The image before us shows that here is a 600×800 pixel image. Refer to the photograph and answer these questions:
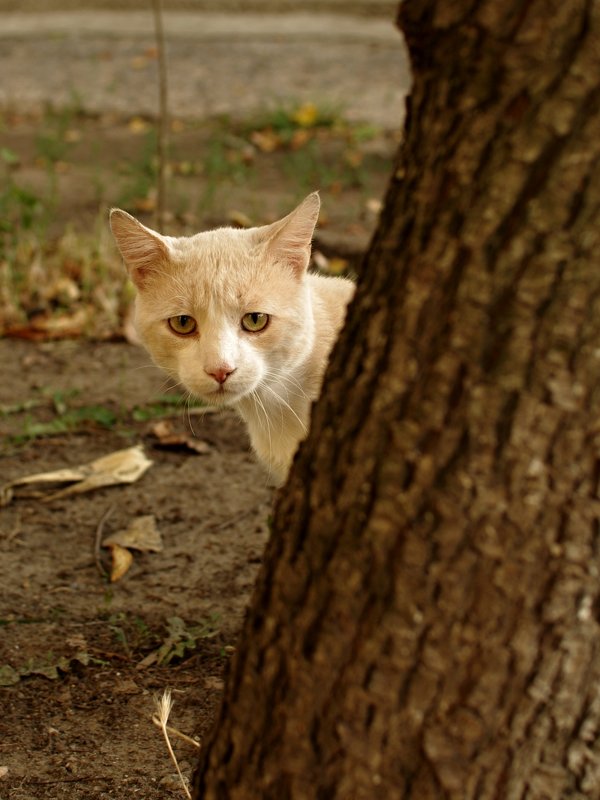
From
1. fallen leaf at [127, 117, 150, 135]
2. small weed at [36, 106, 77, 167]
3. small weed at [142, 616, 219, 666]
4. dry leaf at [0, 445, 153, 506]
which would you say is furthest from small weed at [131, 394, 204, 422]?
fallen leaf at [127, 117, 150, 135]

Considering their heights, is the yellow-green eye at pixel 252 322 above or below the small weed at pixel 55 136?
above

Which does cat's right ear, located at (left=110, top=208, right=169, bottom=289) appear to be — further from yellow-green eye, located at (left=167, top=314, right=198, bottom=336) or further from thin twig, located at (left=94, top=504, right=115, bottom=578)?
thin twig, located at (left=94, top=504, right=115, bottom=578)

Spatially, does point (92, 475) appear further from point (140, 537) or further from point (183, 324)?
point (183, 324)

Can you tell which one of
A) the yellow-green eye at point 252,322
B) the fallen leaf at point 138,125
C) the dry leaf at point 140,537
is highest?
the yellow-green eye at point 252,322

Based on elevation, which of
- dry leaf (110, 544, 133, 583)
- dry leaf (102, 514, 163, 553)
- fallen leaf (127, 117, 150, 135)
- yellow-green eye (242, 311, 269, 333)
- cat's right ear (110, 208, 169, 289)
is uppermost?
cat's right ear (110, 208, 169, 289)

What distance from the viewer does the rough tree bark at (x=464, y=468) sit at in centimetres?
132

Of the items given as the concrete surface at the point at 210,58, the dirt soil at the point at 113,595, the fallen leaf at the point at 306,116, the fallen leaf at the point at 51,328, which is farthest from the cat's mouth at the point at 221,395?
the concrete surface at the point at 210,58

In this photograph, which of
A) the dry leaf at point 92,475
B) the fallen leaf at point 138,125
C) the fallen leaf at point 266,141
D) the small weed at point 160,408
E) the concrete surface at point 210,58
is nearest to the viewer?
the dry leaf at point 92,475

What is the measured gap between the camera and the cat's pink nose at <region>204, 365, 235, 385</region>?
8.54ft

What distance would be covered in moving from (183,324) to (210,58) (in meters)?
5.64

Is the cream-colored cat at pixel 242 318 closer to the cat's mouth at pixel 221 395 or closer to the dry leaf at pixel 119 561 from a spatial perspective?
the cat's mouth at pixel 221 395

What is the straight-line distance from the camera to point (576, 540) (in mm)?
1378

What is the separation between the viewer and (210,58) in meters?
7.81

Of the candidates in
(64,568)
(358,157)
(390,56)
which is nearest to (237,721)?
(64,568)
